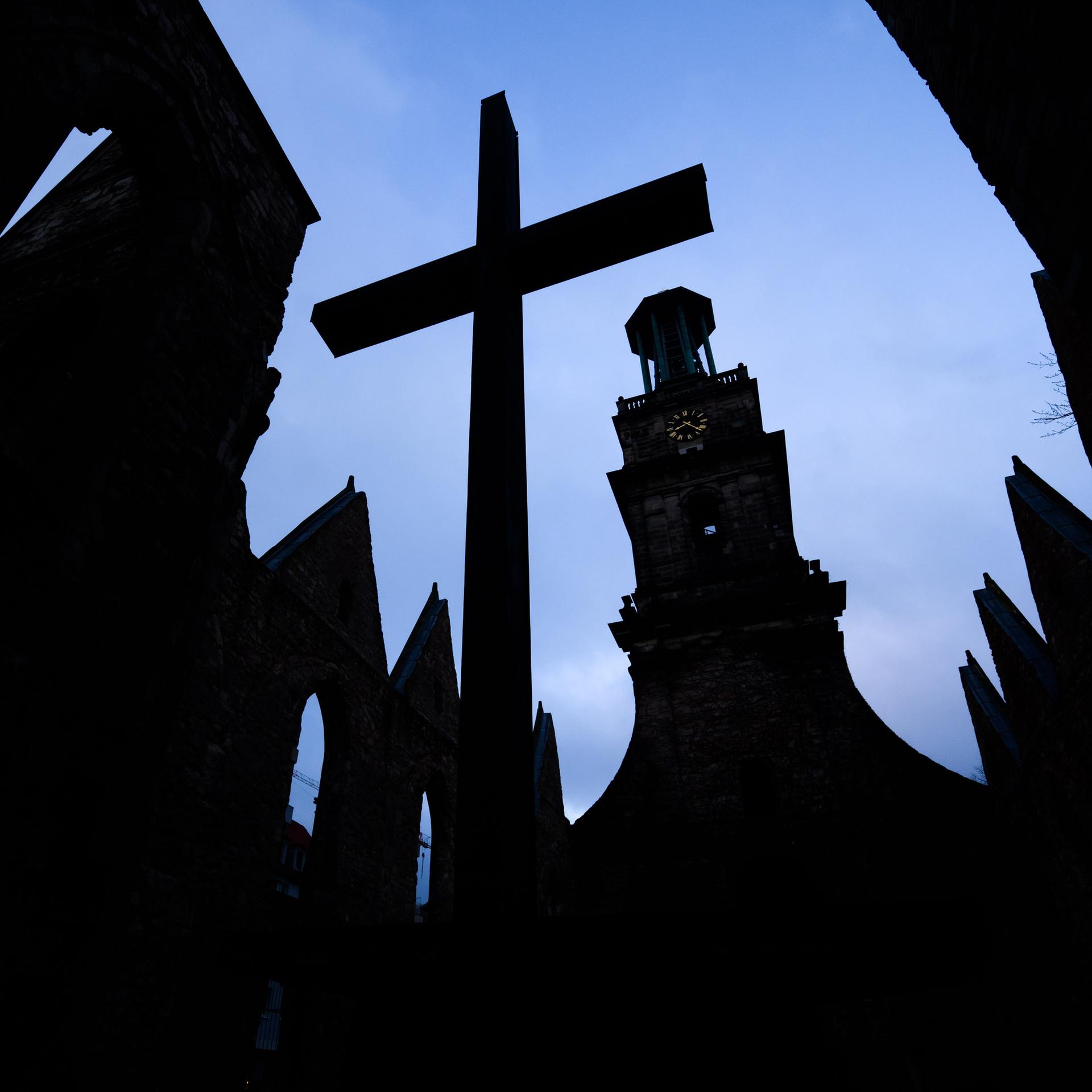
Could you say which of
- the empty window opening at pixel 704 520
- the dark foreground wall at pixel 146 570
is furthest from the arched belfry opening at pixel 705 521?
the dark foreground wall at pixel 146 570

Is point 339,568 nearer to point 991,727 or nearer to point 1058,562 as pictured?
point 1058,562

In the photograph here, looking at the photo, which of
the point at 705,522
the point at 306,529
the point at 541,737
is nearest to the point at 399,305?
the point at 306,529

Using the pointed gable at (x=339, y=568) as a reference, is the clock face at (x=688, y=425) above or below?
above

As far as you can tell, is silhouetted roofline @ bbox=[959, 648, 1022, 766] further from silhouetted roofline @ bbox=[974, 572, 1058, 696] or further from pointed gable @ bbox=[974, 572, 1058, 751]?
silhouetted roofline @ bbox=[974, 572, 1058, 696]

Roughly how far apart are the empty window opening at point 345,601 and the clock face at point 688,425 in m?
15.1

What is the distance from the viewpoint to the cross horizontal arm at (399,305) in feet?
11.1

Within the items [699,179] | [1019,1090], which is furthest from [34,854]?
[1019,1090]

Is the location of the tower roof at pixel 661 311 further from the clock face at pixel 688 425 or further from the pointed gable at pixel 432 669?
the pointed gable at pixel 432 669

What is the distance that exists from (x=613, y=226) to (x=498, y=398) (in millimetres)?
1157

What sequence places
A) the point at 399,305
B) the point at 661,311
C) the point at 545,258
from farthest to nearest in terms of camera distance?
the point at 661,311
the point at 399,305
the point at 545,258

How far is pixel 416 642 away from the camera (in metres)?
14.5

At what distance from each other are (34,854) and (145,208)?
5.12 meters

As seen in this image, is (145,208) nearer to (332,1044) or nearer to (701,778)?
(332,1044)

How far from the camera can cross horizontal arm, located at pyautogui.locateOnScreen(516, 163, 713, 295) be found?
318 cm
